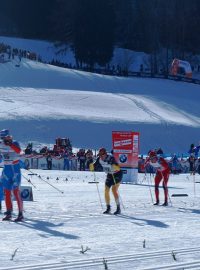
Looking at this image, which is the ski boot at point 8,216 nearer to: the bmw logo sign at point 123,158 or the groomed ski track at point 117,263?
the groomed ski track at point 117,263

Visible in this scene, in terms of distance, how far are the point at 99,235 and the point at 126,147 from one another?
17.1m

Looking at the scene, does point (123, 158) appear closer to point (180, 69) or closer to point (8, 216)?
point (8, 216)

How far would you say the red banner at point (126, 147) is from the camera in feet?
101

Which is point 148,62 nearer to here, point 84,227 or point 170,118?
point 170,118

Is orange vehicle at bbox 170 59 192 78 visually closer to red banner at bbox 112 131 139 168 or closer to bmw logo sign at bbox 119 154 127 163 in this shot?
red banner at bbox 112 131 139 168

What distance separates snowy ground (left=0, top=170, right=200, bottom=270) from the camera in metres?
10.8

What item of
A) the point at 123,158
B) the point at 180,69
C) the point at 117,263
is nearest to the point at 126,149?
the point at 123,158

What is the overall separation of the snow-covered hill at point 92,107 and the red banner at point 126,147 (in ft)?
75.6

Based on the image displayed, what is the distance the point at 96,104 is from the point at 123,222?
163 feet

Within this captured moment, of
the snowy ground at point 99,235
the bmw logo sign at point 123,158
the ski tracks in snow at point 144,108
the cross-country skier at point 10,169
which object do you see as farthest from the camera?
the ski tracks in snow at point 144,108

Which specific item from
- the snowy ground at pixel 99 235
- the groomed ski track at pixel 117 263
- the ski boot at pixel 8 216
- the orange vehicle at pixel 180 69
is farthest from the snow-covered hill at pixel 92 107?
the groomed ski track at pixel 117 263

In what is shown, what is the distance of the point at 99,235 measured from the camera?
13773 mm

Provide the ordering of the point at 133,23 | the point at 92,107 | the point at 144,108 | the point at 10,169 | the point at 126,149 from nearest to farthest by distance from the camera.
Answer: the point at 10,169, the point at 126,149, the point at 92,107, the point at 144,108, the point at 133,23

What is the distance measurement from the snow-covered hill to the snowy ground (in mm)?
34099
